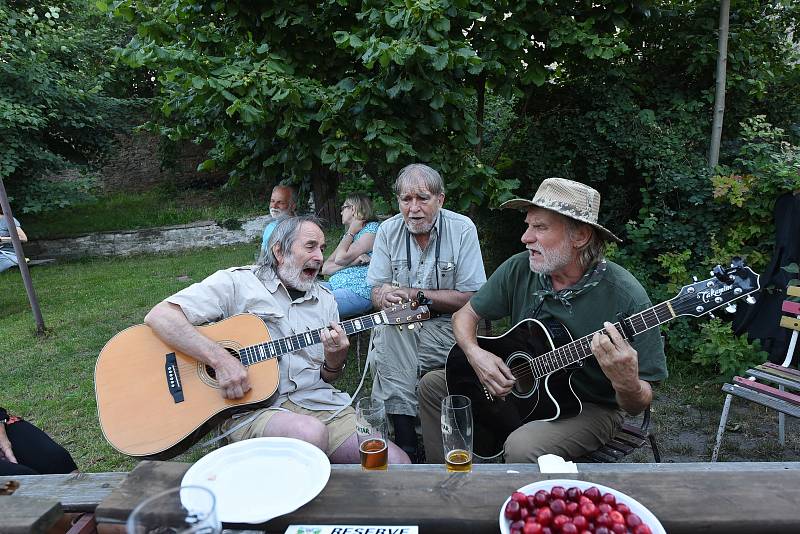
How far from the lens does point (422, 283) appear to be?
3.29 meters

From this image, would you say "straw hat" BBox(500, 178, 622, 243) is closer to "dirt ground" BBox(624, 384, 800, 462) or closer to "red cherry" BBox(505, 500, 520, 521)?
"red cherry" BBox(505, 500, 520, 521)

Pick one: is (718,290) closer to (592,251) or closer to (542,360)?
(592,251)

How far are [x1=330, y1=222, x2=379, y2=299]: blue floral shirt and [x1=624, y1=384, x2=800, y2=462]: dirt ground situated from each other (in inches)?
89.3

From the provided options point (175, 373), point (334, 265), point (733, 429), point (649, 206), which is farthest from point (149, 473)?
point (649, 206)

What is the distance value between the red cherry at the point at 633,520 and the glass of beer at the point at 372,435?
758 millimetres

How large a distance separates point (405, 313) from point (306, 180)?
2.84 meters

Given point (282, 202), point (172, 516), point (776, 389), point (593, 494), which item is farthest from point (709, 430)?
point (282, 202)

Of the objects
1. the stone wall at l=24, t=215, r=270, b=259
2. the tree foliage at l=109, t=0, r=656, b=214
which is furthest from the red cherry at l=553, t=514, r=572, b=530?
the stone wall at l=24, t=215, r=270, b=259

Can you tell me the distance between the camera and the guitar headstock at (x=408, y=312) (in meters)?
2.81

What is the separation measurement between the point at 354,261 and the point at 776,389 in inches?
121

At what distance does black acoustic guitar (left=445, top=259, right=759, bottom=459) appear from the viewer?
6.75ft

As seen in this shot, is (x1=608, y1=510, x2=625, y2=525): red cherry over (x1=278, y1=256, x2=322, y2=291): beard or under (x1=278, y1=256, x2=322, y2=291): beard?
under

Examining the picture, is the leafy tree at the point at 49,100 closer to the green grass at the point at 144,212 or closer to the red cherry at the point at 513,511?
the green grass at the point at 144,212

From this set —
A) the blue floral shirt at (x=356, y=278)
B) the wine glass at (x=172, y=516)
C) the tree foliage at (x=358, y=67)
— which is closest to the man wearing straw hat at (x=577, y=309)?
the wine glass at (x=172, y=516)
